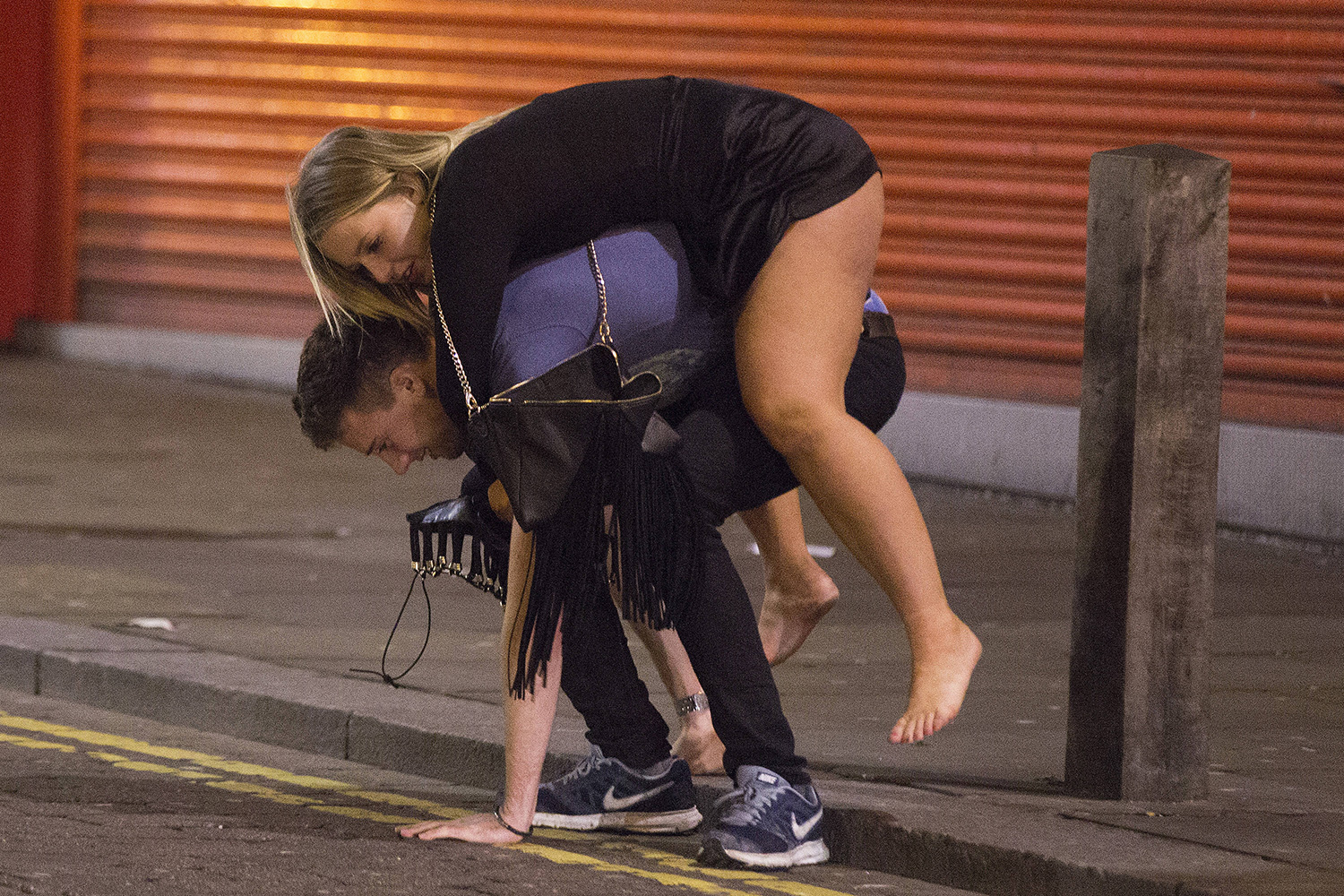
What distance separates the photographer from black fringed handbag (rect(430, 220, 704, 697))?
3961 millimetres

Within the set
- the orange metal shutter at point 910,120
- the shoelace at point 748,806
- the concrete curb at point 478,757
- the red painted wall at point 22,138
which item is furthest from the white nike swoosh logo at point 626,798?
the red painted wall at point 22,138

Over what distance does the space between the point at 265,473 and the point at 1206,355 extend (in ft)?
21.1

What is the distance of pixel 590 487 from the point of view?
406 cm

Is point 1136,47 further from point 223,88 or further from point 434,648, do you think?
point 223,88

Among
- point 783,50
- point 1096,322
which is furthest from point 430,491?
point 1096,322

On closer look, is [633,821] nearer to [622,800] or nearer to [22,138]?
[622,800]

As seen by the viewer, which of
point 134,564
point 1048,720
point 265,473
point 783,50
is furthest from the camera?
point 783,50

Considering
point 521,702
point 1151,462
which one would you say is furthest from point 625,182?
point 1151,462

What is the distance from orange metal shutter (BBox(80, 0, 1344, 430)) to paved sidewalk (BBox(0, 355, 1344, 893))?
1.06m

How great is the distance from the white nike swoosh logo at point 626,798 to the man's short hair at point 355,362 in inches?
35.3

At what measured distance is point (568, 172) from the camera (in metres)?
3.97

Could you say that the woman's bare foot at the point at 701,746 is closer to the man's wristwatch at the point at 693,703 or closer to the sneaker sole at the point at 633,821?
the man's wristwatch at the point at 693,703

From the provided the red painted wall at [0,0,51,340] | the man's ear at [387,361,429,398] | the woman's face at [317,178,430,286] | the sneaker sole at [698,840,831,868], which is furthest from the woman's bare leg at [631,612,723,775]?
the red painted wall at [0,0,51,340]

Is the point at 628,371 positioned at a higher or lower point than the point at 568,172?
lower
